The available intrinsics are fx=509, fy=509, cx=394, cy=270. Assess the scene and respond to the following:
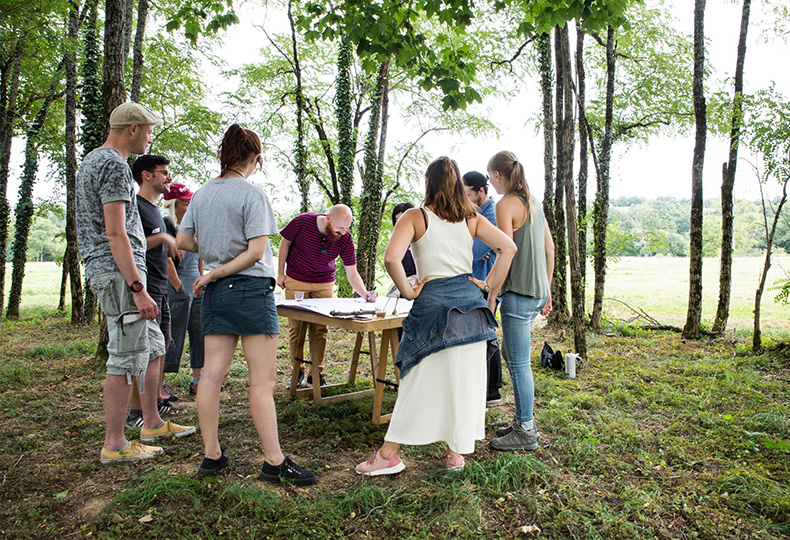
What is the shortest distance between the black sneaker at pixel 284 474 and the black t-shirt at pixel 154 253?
1.55m

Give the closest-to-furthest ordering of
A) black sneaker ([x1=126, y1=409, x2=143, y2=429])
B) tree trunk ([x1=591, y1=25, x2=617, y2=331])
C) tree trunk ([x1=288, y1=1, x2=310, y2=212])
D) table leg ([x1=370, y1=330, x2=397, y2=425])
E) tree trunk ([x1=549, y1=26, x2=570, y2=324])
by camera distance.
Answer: black sneaker ([x1=126, y1=409, x2=143, y2=429]) → table leg ([x1=370, y1=330, x2=397, y2=425]) → tree trunk ([x1=549, y1=26, x2=570, y2=324]) → tree trunk ([x1=591, y1=25, x2=617, y2=331]) → tree trunk ([x1=288, y1=1, x2=310, y2=212])

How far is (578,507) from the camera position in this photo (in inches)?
102

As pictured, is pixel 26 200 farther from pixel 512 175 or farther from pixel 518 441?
pixel 518 441

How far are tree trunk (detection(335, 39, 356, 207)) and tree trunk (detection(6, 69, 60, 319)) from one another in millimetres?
5674

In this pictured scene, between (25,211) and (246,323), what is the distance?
10429 millimetres

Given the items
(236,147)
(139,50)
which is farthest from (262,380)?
(139,50)

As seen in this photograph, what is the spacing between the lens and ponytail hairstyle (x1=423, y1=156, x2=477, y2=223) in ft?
9.03

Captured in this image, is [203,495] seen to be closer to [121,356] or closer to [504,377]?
[121,356]

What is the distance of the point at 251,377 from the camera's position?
268cm

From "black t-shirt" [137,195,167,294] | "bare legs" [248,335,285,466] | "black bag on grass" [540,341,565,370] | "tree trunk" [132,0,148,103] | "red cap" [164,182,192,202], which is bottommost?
"black bag on grass" [540,341,565,370]

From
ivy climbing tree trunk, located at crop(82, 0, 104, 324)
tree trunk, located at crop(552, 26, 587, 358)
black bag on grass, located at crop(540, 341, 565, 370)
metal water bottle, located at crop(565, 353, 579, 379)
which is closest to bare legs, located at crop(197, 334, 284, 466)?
metal water bottle, located at crop(565, 353, 579, 379)

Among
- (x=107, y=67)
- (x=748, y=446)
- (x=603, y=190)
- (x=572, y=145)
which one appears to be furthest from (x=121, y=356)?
(x=603, y=190)

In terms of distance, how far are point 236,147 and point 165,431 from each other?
6.53 feet

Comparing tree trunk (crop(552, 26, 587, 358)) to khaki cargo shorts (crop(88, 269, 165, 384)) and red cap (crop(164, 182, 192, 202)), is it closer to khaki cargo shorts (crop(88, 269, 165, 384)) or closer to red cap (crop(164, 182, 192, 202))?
red cap (crop(164, 182, 192, 202))
